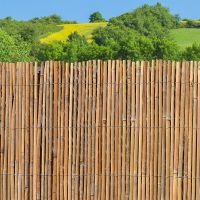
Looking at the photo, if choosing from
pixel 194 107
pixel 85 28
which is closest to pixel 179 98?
pixel 194 107

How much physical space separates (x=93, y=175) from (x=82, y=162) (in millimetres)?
193

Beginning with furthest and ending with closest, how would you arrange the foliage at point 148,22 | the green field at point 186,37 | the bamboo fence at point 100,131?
the foliage at point 148,22 → the green field at point 186,37 → the bamboo fence at point 100,131

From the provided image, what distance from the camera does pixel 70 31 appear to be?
3152 inches

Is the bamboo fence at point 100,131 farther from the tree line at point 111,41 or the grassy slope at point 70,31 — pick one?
the grassy slope at point 70,31

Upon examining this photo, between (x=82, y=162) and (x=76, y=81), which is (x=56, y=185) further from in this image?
(x=76, y=81)

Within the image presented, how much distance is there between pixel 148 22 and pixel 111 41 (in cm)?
2242

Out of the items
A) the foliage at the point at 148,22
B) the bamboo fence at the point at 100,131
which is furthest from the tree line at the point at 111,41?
the bamboo fence at the point at 100,131

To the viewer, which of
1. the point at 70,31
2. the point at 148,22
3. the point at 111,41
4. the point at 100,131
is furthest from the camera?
the point at 148,22

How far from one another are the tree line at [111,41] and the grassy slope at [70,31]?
0.85m

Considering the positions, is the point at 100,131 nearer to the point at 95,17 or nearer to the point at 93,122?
the point at 93,122

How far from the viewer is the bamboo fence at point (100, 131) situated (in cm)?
759

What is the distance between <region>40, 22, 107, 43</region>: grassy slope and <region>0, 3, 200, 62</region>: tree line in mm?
854

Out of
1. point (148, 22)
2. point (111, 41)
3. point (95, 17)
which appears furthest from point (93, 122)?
point (95, 17)

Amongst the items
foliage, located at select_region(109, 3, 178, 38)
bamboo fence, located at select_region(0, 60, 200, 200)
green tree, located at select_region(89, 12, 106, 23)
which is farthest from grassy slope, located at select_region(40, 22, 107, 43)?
bamboo fence, located at select_region(0, 60, 200, 200)
